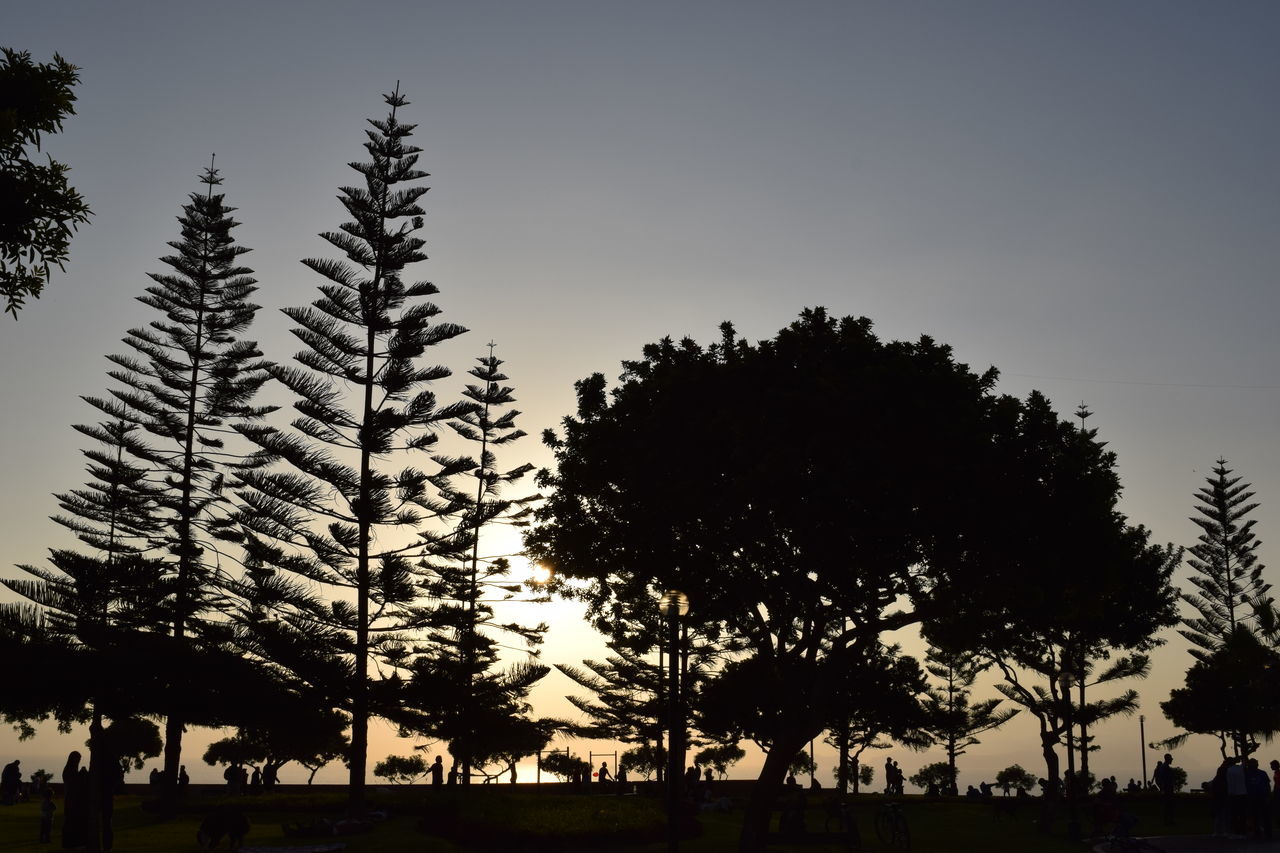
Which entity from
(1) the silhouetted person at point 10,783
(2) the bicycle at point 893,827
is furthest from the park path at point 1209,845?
(1) the silhouetted person at point 10,783

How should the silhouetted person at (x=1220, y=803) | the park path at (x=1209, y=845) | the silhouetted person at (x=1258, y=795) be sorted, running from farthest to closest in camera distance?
1. the silhouetted person at (x=1220, y=803)
2. the silhouetted person at (x=1258, y=795)
3. the park path at (x=1209, y=845)

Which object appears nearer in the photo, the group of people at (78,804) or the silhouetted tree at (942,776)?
the group of people at (78,804)

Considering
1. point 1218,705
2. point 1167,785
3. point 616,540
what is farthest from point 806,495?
point 1218,705

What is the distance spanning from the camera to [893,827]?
67.3 feet

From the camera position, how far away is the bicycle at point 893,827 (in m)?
20.4

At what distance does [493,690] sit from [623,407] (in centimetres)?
1455

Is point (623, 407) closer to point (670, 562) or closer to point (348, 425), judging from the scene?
point (670, 562)

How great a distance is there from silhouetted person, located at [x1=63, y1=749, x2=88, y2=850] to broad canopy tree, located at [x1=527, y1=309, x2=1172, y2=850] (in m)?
8.65

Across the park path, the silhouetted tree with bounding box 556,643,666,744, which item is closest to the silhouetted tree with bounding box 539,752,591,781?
the silhouetted tree with bounding box 556,643,666,744

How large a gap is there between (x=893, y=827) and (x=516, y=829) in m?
6.67

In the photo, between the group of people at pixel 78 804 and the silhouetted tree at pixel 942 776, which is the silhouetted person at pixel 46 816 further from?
the silhouetted tree at pixel 942 776

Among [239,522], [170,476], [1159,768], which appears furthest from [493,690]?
[1159,768]

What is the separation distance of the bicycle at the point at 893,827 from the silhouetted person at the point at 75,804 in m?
13.0

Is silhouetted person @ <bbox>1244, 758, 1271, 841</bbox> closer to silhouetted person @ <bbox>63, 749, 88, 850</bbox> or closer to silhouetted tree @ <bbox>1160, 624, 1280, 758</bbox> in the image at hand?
silhouetted tree @ <bbox>1160, 624, 1280, 758</bbox>
